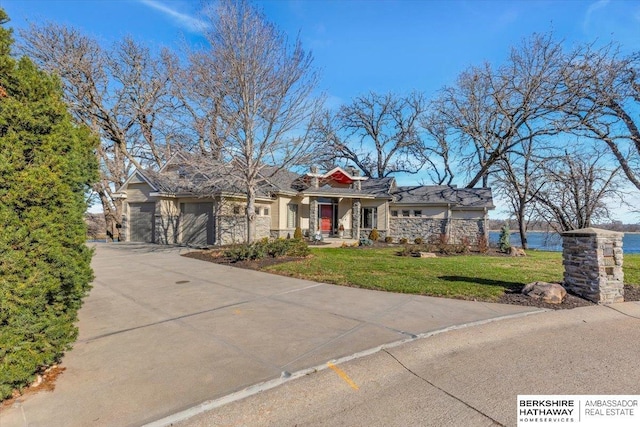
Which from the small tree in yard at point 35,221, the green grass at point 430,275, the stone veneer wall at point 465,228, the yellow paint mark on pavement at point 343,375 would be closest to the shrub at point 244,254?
the green grass at point 430,275

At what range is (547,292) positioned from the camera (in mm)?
6191

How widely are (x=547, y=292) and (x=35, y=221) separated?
799cm

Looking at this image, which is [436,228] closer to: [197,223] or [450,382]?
[197,223]

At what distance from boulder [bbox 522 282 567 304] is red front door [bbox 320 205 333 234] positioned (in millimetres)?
15379

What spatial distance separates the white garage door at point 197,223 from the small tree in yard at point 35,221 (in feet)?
46.3

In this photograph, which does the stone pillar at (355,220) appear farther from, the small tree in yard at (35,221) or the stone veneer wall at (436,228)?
the small tree in yard at (35,221)

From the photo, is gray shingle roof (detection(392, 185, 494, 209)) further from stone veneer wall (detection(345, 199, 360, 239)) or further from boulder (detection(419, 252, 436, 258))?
boulder (detection(419, 252, 436, 258))

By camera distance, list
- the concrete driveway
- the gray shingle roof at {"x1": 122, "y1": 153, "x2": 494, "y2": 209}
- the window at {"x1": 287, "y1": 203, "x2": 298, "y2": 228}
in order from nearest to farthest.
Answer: the concrete driveway, the gray shingle roof at {"x1": 122, "y1": 153, "x2": 494, "y2": 209}, the window at {"x1": 287, "y1": 203, "x2": 298, "y2": 228}

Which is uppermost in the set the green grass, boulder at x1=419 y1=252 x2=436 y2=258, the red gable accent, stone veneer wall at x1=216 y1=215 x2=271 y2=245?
the red gable accent

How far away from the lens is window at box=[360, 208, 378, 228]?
22031 millimetres

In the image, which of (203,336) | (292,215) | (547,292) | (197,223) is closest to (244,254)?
(203,336)

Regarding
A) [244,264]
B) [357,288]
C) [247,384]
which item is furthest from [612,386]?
[244,264]

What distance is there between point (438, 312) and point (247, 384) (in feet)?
12.0

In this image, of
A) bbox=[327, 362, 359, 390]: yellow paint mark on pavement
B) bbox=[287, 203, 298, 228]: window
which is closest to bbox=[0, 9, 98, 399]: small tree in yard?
bbox=[327, 362, 359, 390]: yellow paint mark on pavement
